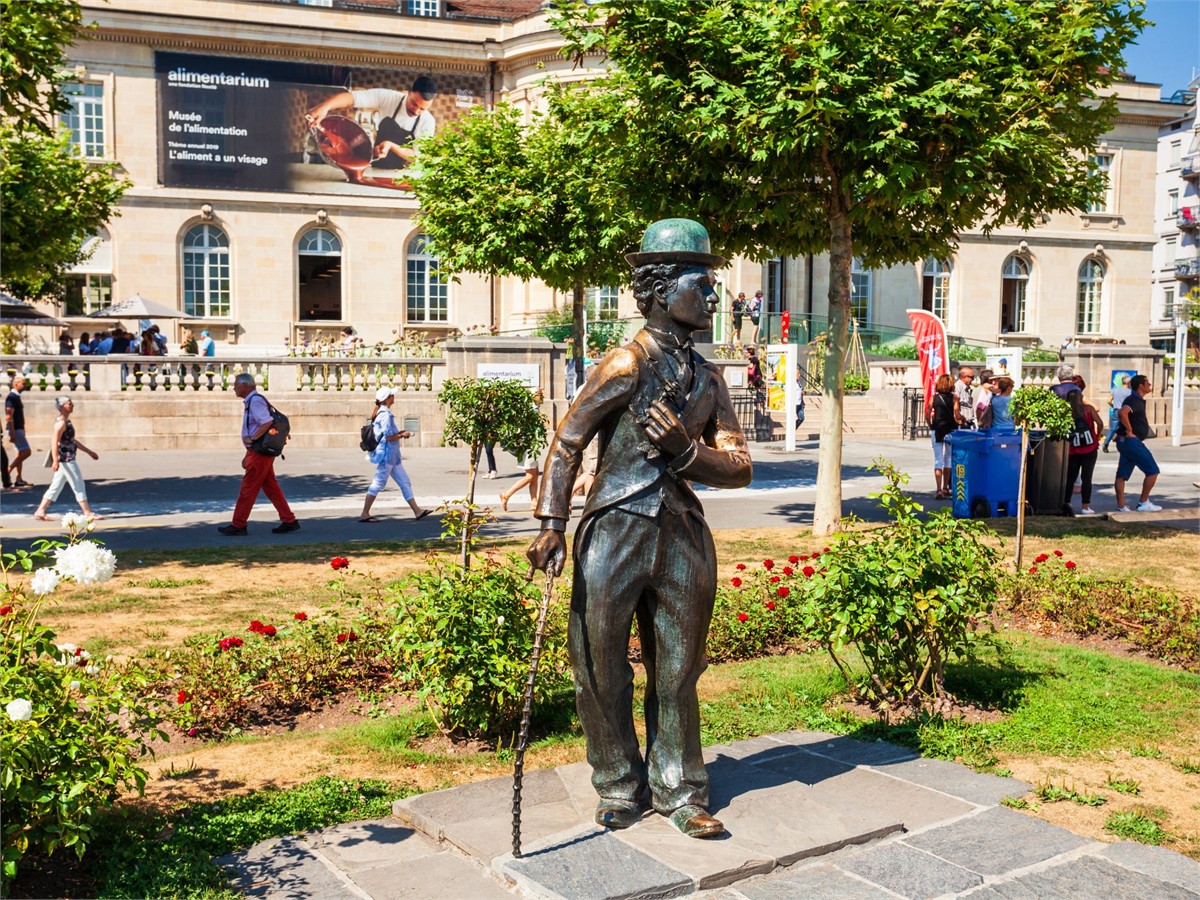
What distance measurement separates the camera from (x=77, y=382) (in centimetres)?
2292

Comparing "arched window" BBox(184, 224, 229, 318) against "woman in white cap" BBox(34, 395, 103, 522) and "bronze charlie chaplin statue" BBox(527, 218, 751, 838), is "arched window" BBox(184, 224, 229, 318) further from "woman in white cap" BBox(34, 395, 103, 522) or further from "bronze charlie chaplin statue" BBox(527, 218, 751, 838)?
"bronze charlie chaplin statue" BBox(527, 218, 751, 838)

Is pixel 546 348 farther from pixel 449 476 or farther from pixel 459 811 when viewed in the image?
pixel 459 811

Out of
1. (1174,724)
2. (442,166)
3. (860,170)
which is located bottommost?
(1174,724)

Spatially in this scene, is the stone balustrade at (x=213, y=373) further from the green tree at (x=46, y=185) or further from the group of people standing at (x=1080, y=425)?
the group of people standing at (x=1080, y=425)

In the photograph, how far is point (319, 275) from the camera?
3838cm

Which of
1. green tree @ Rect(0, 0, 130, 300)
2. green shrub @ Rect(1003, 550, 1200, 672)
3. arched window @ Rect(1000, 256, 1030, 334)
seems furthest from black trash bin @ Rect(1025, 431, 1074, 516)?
arched window @ Rect(1000, 256, 1030, 334)

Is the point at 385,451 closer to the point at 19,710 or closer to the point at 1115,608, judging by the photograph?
the point at 1115,608

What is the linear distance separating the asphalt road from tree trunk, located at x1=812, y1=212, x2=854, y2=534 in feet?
3.16

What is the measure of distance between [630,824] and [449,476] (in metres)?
14.3

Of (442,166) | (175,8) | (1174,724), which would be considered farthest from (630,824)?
(175,8)

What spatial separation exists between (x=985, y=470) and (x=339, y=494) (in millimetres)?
8753

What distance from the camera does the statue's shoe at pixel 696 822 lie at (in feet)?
14.2

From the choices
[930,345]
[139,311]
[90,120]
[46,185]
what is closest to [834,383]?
[930,345]

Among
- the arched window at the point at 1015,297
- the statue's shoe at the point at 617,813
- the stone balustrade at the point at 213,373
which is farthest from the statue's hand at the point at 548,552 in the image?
the arched window at the point at 1015,297
